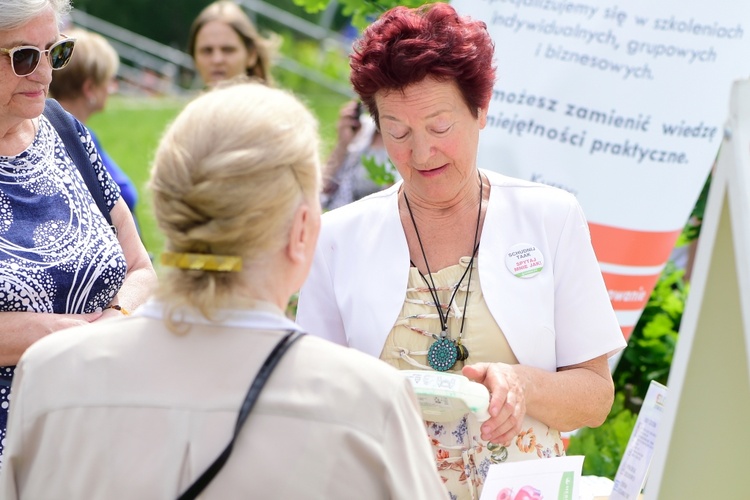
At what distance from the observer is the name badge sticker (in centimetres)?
237

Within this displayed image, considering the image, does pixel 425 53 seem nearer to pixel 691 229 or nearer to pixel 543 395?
pixel 543 395

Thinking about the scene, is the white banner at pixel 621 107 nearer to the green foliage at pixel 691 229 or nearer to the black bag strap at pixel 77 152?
the green foliage at pixel 691 229

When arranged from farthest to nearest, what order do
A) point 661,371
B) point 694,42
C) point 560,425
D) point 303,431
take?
point 661,371
point 694,42
point 560,425
point 303,431

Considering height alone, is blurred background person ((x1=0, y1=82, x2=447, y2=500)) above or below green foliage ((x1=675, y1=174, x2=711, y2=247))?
above

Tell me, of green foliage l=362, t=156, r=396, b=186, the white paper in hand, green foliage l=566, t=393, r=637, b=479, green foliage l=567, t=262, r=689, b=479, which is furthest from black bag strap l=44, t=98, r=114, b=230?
green foliage l=567, t=262, r=689, b=479

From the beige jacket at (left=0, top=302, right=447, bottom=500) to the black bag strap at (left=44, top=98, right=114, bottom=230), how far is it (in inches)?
45.2

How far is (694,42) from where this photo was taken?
3510 mm

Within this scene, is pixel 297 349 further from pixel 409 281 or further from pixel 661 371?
pixel 661 371

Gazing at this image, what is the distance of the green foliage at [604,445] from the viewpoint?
4059 millimetres

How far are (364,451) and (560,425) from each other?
3.32 ft

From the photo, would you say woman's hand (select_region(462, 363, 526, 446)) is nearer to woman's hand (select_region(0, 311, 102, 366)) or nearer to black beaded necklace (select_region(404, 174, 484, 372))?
black beaded necklace (select_region(404, 174, 484, 372))

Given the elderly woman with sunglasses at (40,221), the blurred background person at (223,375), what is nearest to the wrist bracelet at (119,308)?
the elderly woman with sunglasses at (40,221)

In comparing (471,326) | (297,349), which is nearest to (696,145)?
(471,326)

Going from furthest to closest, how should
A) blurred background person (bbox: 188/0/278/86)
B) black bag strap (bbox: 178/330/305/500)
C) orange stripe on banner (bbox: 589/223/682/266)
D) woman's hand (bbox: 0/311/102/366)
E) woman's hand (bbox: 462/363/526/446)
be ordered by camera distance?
blurred background person (bbox: 188/0/278/86), orange stripe on banner (bbox: 589/223/682/266), woman's hand (bbox: 0/311/102/366), woman's hand (bbox: 462/363/526/446), black bag strap (bbox: 178/330/305/500)
